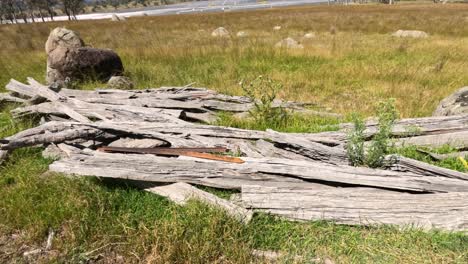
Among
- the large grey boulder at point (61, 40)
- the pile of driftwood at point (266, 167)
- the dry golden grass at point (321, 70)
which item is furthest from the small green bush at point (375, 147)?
the large grey boulder at point (61, 40)

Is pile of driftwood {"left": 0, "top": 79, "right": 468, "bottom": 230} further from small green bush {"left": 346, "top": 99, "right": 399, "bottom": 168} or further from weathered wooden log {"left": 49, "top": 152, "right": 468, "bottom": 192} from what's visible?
small green bush {"left": 346, "top": 99, "right": 399, "bottom": 168}

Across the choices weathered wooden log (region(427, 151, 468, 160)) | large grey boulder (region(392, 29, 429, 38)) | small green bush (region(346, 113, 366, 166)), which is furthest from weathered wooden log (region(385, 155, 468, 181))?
large grey boulder (region(392, 29, 429, 38))

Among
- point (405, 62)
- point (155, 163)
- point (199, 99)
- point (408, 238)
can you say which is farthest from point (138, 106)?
point (405, 62)

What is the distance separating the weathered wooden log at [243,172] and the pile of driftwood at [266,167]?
0.01m

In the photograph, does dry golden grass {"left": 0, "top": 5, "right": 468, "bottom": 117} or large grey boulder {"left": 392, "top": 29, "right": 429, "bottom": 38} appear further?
large grey boulder {"left": 392, "top": 29, "right": 429, "bottom": 38}

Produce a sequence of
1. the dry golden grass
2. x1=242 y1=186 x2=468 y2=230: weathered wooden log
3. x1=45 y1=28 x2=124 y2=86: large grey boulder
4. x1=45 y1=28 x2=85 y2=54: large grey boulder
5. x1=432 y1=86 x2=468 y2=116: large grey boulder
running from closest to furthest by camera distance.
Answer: x1=242 y1=186 x2=468 y2=230: weathered wooden log → x1=432 y1=86 x2=468 y2=116: large grey boulder → the dry golden grass → x1=45 y1=28 x2=124 y2=86: large grey boulder → x1=45 y1=28 x2=85 y2=54: large grey boulder

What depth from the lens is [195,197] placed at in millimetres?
3902

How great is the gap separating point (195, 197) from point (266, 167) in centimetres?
95

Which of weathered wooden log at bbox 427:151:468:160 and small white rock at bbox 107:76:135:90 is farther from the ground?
small white rock at bbox 107:76:135:90

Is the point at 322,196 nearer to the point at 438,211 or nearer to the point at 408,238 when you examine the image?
the point at 408,238

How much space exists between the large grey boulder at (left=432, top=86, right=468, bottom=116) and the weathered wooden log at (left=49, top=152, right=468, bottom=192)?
2.77 m

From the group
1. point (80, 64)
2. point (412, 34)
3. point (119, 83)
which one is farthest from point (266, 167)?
point (412, 34)

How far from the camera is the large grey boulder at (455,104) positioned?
573cm

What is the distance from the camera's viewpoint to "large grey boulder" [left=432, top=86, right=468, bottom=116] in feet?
18.8
